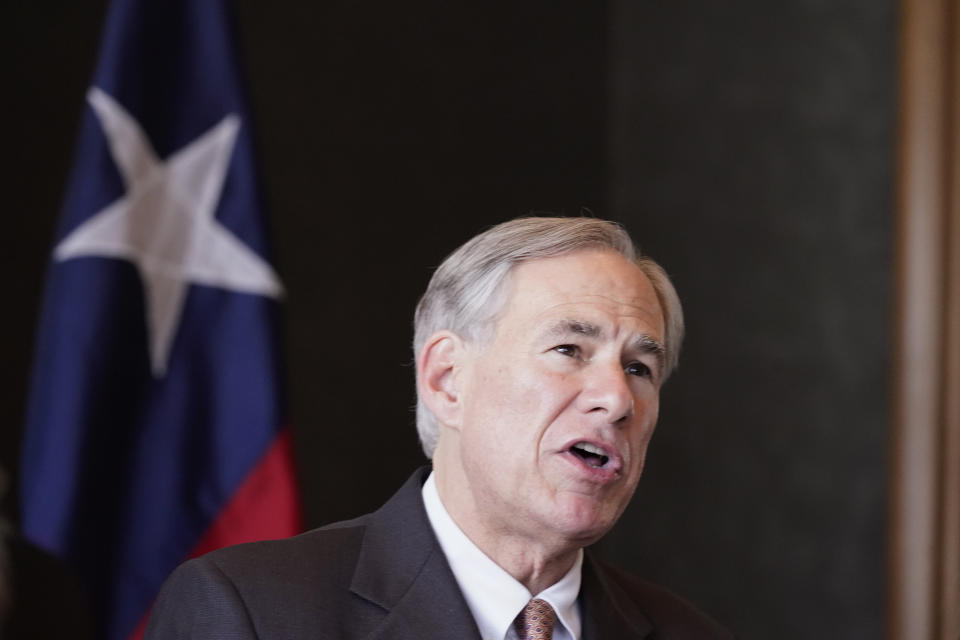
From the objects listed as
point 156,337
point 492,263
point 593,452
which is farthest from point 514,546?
point 156,337

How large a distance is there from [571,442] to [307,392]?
1.82 metres

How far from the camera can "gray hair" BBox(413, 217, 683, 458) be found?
206 cm

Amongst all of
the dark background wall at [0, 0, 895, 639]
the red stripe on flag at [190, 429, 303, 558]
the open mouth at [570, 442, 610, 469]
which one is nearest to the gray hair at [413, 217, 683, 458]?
the open mouth at [570, 442, 610, 469]

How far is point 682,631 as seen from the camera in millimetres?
2203

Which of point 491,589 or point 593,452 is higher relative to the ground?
point 593,452

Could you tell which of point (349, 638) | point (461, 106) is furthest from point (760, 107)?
point (349, 638)

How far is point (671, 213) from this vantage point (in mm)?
4266

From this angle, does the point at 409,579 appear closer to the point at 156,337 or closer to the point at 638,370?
the point at 638,370

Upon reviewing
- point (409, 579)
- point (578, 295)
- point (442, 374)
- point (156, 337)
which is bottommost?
point (409, 579)

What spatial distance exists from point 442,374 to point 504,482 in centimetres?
24

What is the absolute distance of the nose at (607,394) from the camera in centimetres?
194

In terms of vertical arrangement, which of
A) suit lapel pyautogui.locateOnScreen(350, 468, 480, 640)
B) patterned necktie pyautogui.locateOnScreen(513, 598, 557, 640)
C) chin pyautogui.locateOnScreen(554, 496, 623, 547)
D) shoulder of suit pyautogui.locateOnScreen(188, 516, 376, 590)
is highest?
chin pyautogui.locateOnScreen(554, 496, 623, 547)

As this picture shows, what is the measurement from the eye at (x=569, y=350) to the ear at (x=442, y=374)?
0.58ft

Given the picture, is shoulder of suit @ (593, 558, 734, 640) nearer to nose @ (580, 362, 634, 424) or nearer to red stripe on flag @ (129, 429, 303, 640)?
nose @ (580, 362, 634, 424)
